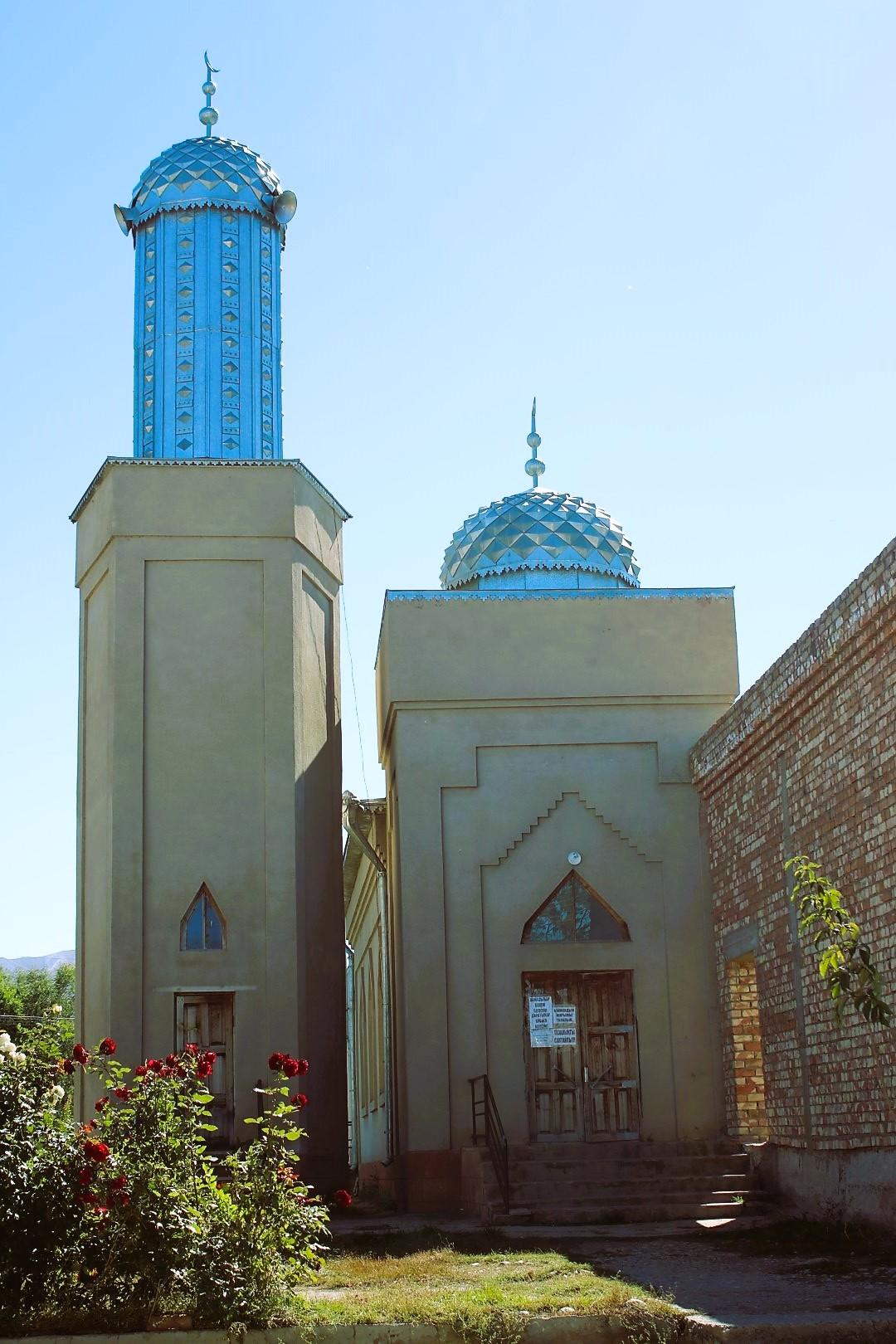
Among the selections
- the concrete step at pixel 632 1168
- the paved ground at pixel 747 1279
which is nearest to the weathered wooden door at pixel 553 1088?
the concrete step at pixel 632 1168

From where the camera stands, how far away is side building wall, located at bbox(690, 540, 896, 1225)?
1323 centimetres

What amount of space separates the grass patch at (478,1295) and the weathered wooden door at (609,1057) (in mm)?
5902

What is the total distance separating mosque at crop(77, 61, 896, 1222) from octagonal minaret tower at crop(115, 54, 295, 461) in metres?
2.59

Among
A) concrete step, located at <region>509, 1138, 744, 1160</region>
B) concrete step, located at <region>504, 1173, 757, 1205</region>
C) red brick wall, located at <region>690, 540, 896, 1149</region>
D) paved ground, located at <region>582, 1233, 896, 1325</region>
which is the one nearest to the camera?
paved ground, located at <region>582, 1233, 896, 1325</region>

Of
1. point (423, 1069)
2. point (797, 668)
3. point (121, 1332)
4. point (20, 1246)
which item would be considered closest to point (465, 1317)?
point (121, 1332)

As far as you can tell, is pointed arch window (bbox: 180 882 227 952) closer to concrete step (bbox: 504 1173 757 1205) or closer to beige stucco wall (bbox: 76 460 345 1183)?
beige stucco wall (bbox: 76 460 345 1183)

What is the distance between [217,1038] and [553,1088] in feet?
12.3

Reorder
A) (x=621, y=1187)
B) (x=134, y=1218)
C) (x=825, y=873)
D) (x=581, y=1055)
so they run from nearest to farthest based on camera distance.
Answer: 1. (x=134, y=1218)
2. (x=825, y=873)
3. (x=621, y=1187)
4. (x=581, y=1055)

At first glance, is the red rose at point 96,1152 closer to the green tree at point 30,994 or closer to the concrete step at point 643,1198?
the concrete step at point 643,1198

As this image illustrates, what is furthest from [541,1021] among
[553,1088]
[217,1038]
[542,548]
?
[542,548]

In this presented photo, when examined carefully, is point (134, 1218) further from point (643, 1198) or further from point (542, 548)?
point (542, 548)

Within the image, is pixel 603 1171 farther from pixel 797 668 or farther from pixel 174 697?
pixel 174 697

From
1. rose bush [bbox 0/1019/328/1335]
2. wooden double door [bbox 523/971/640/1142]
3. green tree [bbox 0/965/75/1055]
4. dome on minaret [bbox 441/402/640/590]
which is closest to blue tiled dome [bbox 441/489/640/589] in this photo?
dome on minaret [bbox 441/402/640/590]

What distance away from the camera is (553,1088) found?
1872cm
